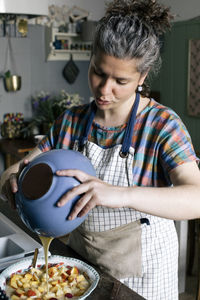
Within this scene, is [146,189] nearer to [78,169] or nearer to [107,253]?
[78,169]

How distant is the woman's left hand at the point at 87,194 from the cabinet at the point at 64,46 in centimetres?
308

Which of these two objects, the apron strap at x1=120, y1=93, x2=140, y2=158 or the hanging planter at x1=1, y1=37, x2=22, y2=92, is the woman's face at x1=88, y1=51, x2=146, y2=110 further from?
the hanging planter at x1=1, y1=37, x2=22, y2=92

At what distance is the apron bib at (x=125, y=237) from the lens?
4.30ft

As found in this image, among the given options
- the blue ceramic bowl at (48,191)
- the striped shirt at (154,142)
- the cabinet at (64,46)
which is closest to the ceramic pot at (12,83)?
the cabinet at (64,46)

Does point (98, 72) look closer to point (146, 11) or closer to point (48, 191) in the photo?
point (146, 11)

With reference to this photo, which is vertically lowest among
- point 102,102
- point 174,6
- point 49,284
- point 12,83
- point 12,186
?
point 49,284

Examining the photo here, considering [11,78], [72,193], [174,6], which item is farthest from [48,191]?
[174,6]

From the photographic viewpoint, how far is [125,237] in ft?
4.32

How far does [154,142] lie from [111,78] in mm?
246

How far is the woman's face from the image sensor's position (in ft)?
3.78

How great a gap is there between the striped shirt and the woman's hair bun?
256 millimetres

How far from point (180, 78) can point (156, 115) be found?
295cm

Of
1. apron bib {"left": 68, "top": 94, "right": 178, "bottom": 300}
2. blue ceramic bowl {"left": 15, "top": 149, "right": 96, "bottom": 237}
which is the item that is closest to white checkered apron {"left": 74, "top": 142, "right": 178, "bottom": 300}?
apron bib {"left": 68, "top": 94, "right": 178, "bottom": 300}

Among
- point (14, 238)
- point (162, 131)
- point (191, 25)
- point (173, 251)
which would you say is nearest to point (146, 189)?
point (162, 131)
